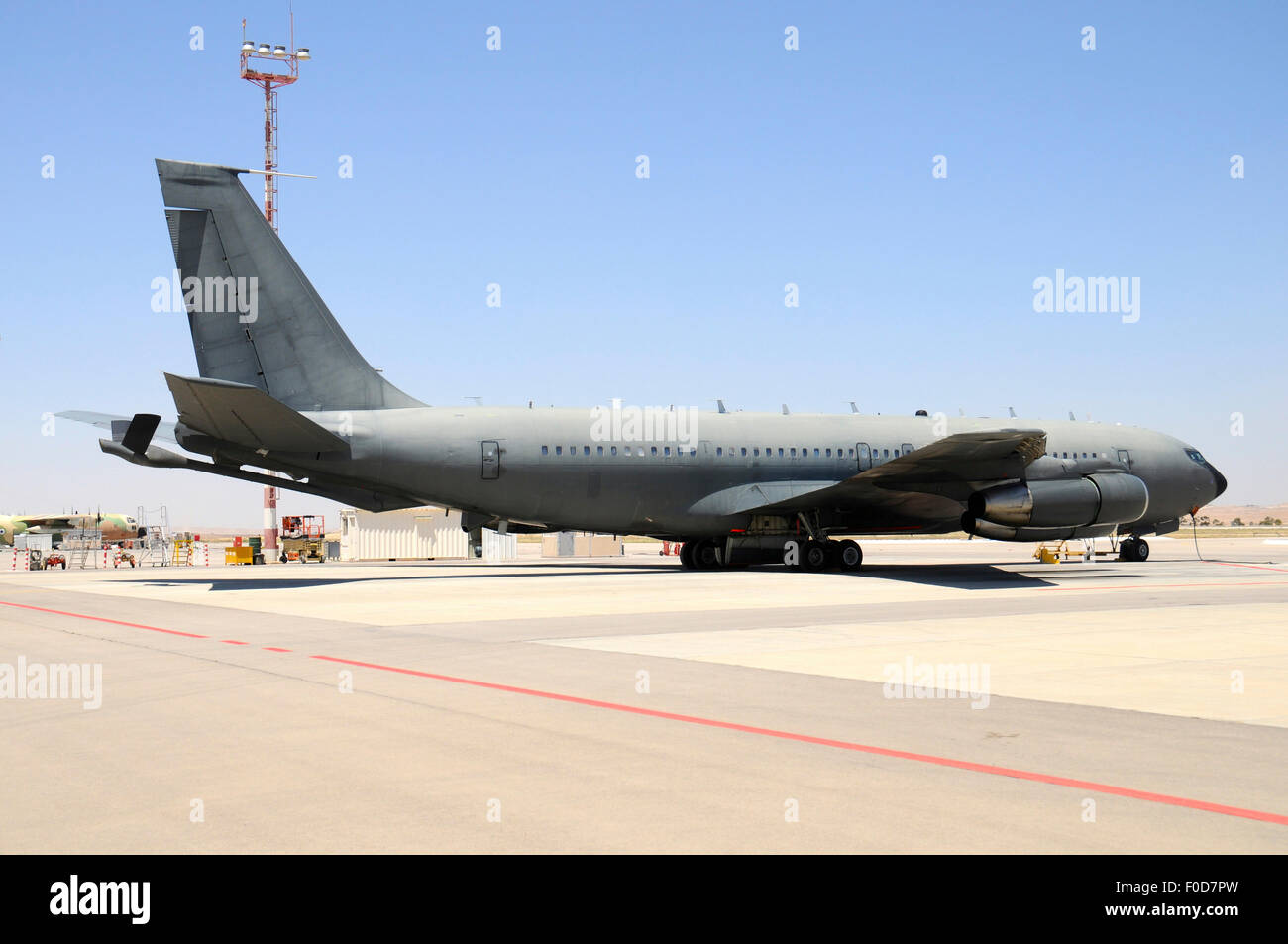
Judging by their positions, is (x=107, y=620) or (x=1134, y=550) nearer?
(x=107, y=620)

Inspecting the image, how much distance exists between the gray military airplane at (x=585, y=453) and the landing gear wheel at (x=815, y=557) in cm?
4

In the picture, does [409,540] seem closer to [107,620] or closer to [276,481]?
[276,481]

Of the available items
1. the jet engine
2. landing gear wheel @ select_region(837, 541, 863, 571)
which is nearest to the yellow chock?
the jet engine

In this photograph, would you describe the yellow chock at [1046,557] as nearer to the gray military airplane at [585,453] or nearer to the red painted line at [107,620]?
the gray military airplane at [585,453]

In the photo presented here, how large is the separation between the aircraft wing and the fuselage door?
21.1 feet

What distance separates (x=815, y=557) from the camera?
32.3 m

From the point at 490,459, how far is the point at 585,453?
2.82 metres

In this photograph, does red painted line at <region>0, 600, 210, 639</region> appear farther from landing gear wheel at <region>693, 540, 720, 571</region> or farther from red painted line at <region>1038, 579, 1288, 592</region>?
landing gear wheel at <region>693, 540, 720, 571</region>

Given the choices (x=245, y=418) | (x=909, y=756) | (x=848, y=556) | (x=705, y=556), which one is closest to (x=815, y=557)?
(x=848, y=556)

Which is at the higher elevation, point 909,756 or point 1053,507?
point 1053,507

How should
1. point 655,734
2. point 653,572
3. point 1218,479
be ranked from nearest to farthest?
point 655,734 → point 653,572 → point 1218,479

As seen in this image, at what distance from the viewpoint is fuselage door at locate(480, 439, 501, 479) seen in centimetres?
2911
